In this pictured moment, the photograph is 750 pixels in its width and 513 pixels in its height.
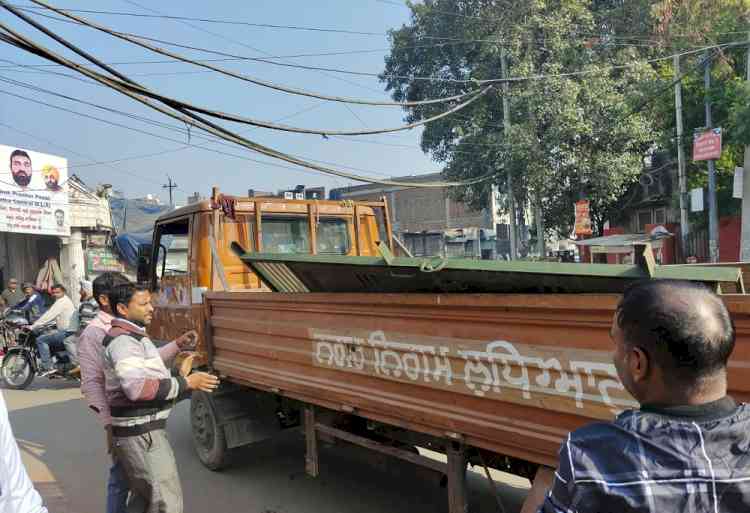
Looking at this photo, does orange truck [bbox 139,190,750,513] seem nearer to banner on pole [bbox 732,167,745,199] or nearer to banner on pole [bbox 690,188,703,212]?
banner on pole [bbox 732,167,745,199]

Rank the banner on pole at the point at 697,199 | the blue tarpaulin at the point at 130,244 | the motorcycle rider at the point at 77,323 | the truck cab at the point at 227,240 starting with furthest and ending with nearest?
the banner on pole at the point at 697,199
the blue tarpaulin at the point at 130,244
the motorcycle rider at the point at 77,323
the truck cab at the point at 227,240

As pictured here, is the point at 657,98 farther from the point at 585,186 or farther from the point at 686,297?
the point at 686,297

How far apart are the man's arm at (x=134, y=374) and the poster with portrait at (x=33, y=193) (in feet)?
51.3

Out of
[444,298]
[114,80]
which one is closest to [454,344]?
[444,298]

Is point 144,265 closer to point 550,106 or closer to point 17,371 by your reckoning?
point 17,371

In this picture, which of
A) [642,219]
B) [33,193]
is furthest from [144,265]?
[642,219]

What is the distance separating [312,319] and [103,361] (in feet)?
3.67

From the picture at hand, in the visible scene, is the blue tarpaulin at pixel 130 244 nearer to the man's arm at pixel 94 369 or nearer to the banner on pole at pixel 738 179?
the man's arm at pixel 94 369

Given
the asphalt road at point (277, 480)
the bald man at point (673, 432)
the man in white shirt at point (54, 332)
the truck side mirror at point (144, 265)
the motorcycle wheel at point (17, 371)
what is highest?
the truck side mirror at point (144, 265)

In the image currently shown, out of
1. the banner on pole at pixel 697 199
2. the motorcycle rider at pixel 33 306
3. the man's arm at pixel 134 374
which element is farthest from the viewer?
the banner on pole at pixel 697 199

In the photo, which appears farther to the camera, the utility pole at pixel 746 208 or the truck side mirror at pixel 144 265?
the utility pole at pixel 746 208

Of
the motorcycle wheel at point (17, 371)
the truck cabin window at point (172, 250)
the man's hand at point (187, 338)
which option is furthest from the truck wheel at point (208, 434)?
the motorcycle wheel at point (17, 371)

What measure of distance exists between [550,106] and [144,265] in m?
13.5

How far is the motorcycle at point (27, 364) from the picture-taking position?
8258 millimetres
